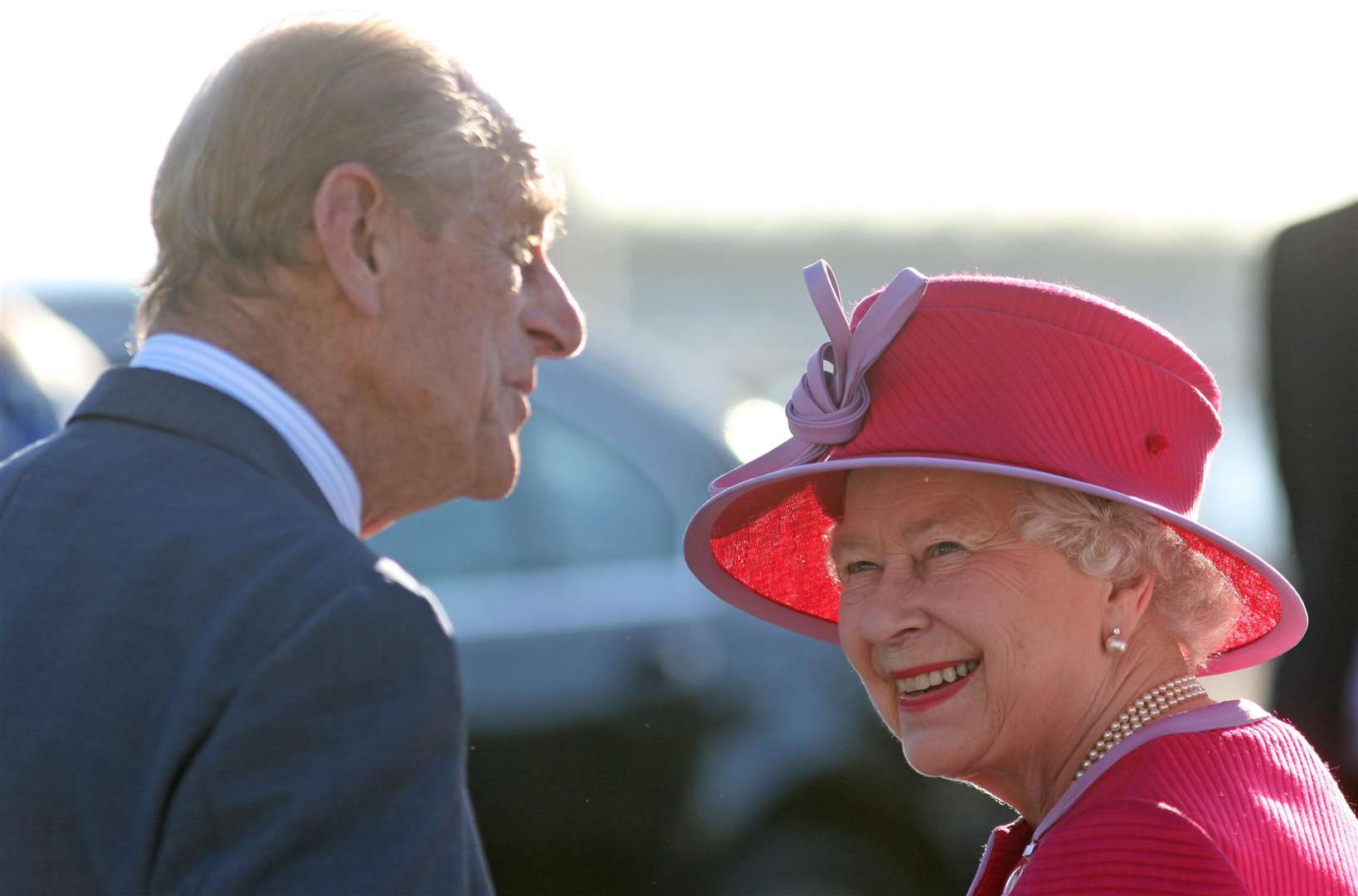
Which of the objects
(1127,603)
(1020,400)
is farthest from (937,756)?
(1020,400)

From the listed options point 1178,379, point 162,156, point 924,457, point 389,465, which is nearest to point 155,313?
point 162,156

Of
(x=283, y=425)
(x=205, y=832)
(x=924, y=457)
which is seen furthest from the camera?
(x=924, y=457)

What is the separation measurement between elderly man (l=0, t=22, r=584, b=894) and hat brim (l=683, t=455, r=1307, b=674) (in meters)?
0.48

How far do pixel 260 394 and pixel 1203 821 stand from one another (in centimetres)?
117

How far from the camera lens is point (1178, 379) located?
7.48ft

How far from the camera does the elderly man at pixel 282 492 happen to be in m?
1.51

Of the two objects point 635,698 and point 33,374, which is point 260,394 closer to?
point 33,374

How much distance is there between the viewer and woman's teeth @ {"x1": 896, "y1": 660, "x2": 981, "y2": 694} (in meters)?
2.40

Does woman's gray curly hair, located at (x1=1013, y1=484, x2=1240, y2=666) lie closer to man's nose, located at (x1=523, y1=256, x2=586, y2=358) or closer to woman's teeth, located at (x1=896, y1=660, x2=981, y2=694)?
woman's teeth, located at (x1=896, y1=660, x2=981, y2=694)

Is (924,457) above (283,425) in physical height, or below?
below

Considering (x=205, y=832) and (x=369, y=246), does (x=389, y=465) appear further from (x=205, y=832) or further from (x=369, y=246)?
(x=205, y=832)

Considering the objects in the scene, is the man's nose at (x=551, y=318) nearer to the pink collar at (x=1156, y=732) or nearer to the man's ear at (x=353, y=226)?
the man's ear at (x=353, y=226)

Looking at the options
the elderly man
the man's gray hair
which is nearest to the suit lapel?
the elderly man

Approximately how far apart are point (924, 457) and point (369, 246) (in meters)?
0.82
